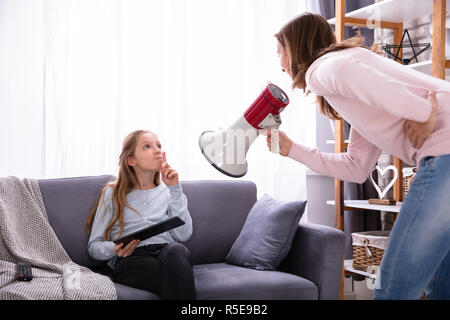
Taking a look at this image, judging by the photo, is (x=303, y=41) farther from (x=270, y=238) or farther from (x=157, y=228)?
(x=270, y=238)

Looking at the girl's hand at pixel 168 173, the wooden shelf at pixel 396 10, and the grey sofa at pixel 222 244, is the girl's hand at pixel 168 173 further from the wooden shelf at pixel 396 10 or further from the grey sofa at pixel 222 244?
the wooden shelf at pixel 396 10

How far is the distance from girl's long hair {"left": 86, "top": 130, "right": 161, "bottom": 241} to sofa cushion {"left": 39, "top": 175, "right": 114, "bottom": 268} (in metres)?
0.04

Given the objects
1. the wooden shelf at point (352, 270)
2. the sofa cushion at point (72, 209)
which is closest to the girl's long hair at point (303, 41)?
the sofa cushion at point (72, 209)

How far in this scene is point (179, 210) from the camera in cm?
206

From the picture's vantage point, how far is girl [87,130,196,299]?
1.79m

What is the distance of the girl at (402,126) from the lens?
3.90 feet

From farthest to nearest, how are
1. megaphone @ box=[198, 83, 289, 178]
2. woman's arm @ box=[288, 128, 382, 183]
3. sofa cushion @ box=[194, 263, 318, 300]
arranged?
sofa cushion @ box=[194, 263, 318, 300]
woman's arm @ box=[288, 128, 382, 183]
megaphone @ box=[198, 83, 289, 178]

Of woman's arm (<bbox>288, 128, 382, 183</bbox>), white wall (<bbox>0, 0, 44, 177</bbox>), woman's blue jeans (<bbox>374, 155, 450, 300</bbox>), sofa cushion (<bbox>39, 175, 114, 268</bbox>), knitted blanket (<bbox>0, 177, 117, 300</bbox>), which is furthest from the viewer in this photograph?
white wall (<bbox>0, 0, 44, 177</bbox>)

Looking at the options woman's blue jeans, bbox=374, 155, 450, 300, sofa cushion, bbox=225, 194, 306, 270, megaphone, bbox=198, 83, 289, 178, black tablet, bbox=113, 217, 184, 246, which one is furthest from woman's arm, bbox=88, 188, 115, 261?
woman's blue jeans, bbox=374, 155, 450, 300

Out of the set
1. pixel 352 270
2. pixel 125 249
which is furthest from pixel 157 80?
pixel 352 270

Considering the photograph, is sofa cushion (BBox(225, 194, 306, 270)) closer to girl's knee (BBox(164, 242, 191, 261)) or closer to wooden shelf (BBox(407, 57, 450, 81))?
girl's knee (BBox(164, 242, 191, 261))

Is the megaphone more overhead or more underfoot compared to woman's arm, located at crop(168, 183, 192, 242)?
more overhead

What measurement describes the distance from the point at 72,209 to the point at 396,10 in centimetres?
190
